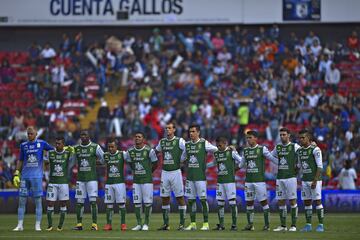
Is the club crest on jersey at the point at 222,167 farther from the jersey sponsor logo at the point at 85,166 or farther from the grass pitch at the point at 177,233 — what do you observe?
the jersey sponsor logo at the point at 85,166

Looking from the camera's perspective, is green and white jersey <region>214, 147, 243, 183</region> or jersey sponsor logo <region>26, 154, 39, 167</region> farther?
jersey sponsor logo <region>26, 154, 39, 167</region>

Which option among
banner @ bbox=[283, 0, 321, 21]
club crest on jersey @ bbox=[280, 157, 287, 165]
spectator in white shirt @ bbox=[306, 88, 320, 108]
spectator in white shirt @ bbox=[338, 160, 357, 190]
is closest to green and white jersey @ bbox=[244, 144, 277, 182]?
club crest on jersey @ bbox=[280, 157, 287, 165]

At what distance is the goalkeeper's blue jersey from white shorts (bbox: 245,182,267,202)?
16.9 ft

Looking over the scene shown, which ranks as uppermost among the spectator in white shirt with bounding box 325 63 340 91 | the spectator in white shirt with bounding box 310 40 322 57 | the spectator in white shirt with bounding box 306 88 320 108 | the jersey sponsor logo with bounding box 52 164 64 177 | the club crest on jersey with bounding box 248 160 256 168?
the spectator in white shirt with bounding box 310 40 322 57

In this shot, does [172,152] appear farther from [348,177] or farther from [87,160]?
[348,177]

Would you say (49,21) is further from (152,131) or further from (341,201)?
(341,201)

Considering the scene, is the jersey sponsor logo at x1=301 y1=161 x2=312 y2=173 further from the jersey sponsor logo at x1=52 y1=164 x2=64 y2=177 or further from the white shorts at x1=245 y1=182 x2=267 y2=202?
the jersey sponsor logo at x1=52 y1=164 x2=64 y2=177

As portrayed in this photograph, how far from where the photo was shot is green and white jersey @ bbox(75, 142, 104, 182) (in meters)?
25.3

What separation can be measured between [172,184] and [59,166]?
289cm

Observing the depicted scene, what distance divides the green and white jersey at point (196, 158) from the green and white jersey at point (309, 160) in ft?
7.06

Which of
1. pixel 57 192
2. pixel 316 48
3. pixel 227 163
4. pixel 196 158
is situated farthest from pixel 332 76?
pixel 57 192

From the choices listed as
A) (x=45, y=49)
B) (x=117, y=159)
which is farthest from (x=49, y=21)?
(x=117, y=159)

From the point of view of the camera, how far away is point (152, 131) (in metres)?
40.3

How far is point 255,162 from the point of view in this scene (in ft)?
80.9
